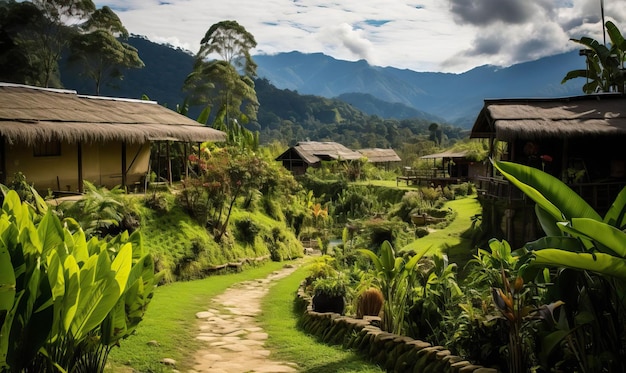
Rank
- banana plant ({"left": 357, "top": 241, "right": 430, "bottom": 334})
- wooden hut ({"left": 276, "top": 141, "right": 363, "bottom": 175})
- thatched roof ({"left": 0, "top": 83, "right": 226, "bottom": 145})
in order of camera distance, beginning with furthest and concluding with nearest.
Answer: wooden hut ({"left": 276, "top": 141, "right": 363, "bottom": 175}), thatched roof ({"left": 0, "top": 83, "right": 226, "bottom": 145}), banana plant ({"left": 357, "top": 241, "right": 430, "bottom": 334})

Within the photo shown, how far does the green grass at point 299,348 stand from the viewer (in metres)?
4.67

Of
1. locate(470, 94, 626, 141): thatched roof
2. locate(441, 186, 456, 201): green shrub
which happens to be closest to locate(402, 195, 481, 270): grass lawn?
locate(470, 94, 626, 141): thatched roof

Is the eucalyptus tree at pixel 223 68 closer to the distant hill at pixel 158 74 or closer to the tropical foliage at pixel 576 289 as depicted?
the tropical foliage at pixel 576 289

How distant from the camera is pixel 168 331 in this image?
573 centimetres

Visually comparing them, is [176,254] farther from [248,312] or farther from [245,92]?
[245,92]

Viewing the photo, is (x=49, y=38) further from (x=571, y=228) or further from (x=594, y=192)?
(x=571, y=228)

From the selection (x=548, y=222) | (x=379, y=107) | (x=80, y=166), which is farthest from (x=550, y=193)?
(x=379, y=107)

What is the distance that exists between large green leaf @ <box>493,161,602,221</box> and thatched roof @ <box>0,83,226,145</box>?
32.5 ft

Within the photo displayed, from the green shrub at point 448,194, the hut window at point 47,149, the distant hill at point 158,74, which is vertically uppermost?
the distant hill at point 158,74

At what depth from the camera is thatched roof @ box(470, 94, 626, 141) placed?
11.0 meters

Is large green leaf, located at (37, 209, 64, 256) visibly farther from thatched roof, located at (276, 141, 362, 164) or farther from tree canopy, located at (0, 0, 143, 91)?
thatched roof, located at (276, 141, 362, 164)

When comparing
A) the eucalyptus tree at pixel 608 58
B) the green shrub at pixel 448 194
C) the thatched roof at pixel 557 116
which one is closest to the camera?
the thatched roof at pixel 557 116

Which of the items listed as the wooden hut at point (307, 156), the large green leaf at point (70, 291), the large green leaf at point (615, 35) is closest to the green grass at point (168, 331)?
the large green leaf at point (70, 291)

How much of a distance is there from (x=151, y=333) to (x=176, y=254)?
5818 millimetres
